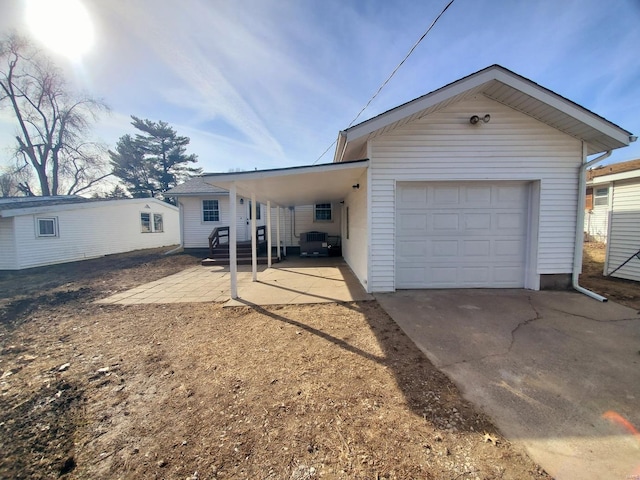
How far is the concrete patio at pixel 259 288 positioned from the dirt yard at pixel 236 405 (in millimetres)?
1087

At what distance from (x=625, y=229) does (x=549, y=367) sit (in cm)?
699

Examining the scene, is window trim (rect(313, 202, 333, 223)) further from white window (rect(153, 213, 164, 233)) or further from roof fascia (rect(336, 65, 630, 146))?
white window (rect(153, 213, 164, 233))

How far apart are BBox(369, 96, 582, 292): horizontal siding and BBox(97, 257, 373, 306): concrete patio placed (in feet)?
4.88

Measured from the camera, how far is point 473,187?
5406 millimetres

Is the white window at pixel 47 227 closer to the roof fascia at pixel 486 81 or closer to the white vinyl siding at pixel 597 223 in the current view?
the roof fascia at pixel 486 81

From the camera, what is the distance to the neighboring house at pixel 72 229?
9312 millimetres

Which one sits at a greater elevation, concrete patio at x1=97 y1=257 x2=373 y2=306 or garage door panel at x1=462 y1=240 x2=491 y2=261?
garage door panel at x1=462 y1=240 x2=491 y2=261

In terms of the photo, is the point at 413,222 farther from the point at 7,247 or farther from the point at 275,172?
the point at 7,247

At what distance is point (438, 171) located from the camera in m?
5.20

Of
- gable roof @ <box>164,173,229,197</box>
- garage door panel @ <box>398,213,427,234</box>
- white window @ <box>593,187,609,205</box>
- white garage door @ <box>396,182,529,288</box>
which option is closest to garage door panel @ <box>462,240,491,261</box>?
white garage door @ <box>396,182,529,288</box>

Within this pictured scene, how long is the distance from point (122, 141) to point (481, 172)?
3152 centimetres

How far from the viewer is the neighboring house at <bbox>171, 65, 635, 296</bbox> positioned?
198 inches

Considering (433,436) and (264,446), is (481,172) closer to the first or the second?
(433,436)

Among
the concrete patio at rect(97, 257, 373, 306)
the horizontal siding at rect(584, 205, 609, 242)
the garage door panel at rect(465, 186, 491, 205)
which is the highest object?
the garage door panel at rect(465, 186, 491, 205)
